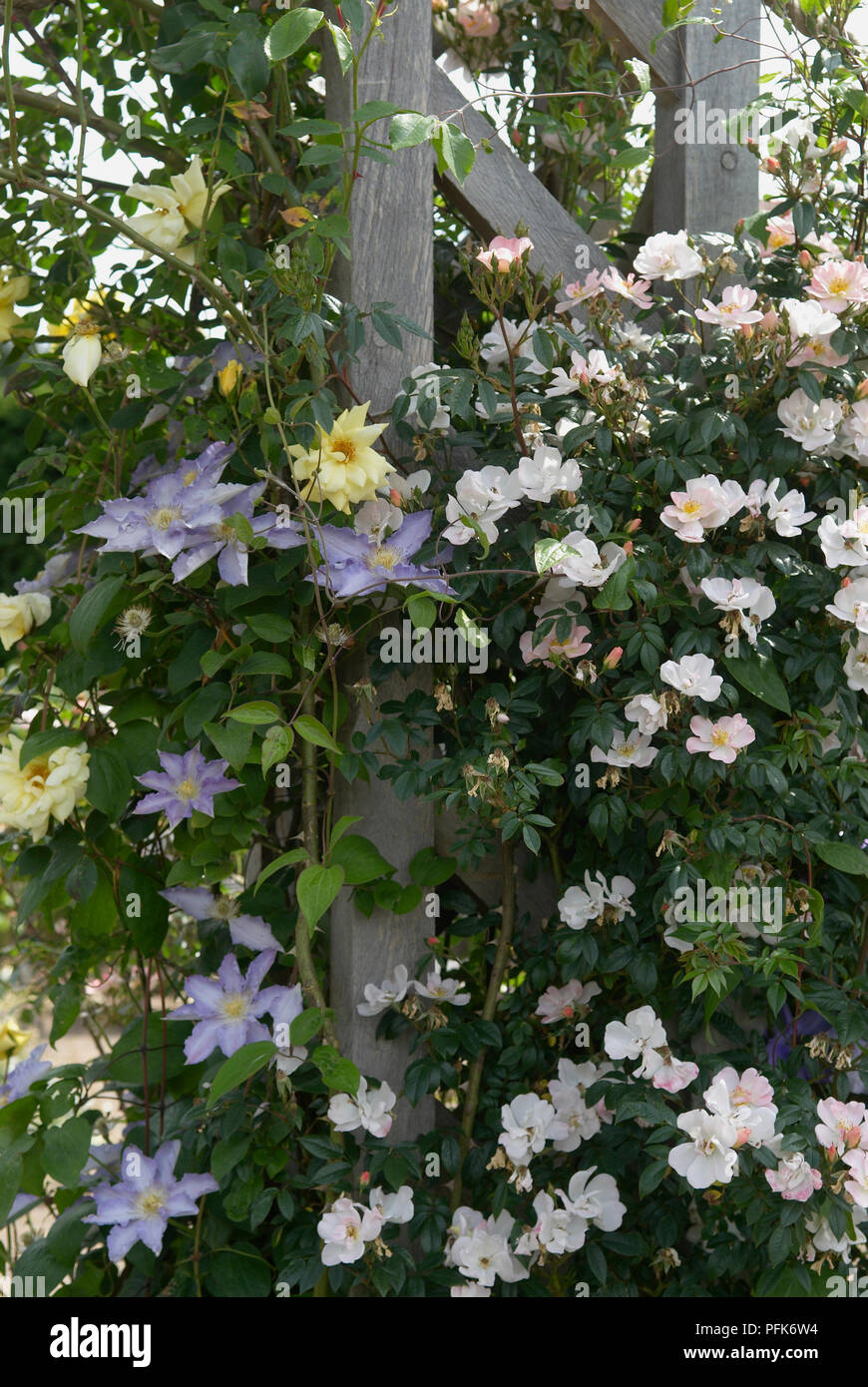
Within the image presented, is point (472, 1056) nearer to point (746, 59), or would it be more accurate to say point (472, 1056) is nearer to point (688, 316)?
point (688, 316)

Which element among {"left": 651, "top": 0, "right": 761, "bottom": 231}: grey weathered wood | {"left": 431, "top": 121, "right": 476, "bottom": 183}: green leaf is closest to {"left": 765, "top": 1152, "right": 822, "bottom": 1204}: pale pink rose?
{"left": 431, "top": 121, "right": 476, "bottom": 183}: green leaf

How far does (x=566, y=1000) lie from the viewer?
1.30 meters

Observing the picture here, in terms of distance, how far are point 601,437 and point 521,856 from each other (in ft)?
1.71

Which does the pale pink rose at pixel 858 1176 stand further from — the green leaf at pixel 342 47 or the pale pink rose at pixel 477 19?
the pale pink rose at pixel 477 19

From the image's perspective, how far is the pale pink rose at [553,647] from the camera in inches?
46.6

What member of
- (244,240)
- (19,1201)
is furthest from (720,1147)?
(244,240)

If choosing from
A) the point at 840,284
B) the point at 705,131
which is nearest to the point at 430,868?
the point at 840,284

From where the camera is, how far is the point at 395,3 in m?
1.26

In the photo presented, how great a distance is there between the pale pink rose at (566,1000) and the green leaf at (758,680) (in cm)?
39

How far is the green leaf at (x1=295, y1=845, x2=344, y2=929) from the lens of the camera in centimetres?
114

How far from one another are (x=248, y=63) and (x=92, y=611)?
0.57 meters

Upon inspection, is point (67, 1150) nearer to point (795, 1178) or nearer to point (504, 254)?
point (795, 1178)

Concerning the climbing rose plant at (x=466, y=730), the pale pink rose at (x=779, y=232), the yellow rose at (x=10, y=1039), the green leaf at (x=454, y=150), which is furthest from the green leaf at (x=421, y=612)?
the yellow rose at (x=10, y=1039)

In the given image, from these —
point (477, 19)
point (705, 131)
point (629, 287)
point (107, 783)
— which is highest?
point (477, 19)
